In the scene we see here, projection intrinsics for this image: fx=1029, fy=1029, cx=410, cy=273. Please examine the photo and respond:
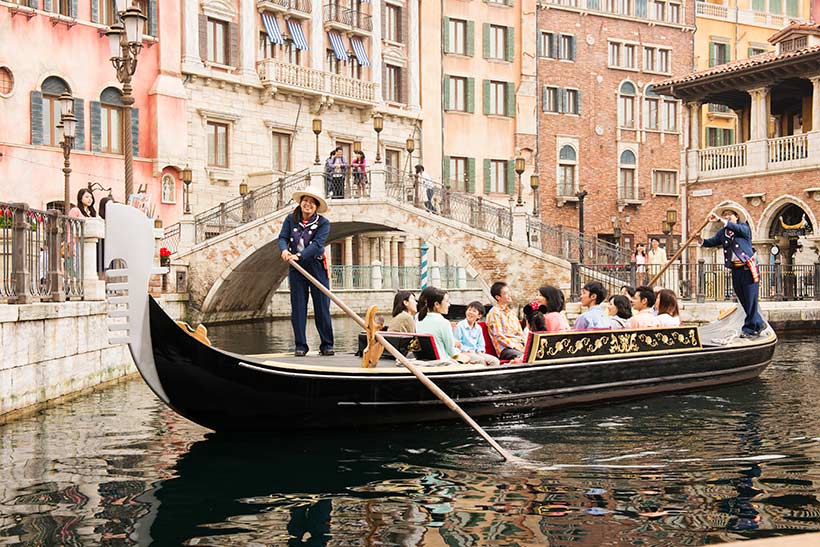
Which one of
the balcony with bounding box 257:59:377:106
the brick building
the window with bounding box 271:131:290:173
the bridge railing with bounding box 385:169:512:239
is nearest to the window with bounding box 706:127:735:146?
the brick building

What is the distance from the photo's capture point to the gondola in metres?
6.20

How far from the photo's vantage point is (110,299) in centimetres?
612

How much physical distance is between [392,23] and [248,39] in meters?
5.39

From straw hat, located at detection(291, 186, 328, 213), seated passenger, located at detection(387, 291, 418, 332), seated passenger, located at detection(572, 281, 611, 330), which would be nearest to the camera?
straw hat, located at detection(291, 186, 328, 213)

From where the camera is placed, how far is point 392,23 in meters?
27.9

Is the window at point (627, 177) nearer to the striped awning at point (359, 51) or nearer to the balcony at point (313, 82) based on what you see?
the balcony at point (313, 82)

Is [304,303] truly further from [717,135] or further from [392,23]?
[717,135]

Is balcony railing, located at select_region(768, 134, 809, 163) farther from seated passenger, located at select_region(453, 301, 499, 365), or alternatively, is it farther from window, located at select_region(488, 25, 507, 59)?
seated passenger, located at select_region(453, 301, 499, 365)

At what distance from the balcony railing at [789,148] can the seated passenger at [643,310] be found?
37.9 ft

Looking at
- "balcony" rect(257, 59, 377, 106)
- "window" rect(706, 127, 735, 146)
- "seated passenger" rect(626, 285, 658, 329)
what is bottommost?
"seated passenger" rect(626, 285, 658, 329)

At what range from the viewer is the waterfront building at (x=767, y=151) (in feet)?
64.1

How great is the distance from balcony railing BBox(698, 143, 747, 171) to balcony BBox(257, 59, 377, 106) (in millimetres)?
8712

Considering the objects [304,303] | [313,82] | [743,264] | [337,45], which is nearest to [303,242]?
[304,303]

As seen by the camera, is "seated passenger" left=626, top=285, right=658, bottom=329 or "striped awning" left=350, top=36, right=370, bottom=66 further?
"striped awning" left=350, top=36, right=370, bottom=66
